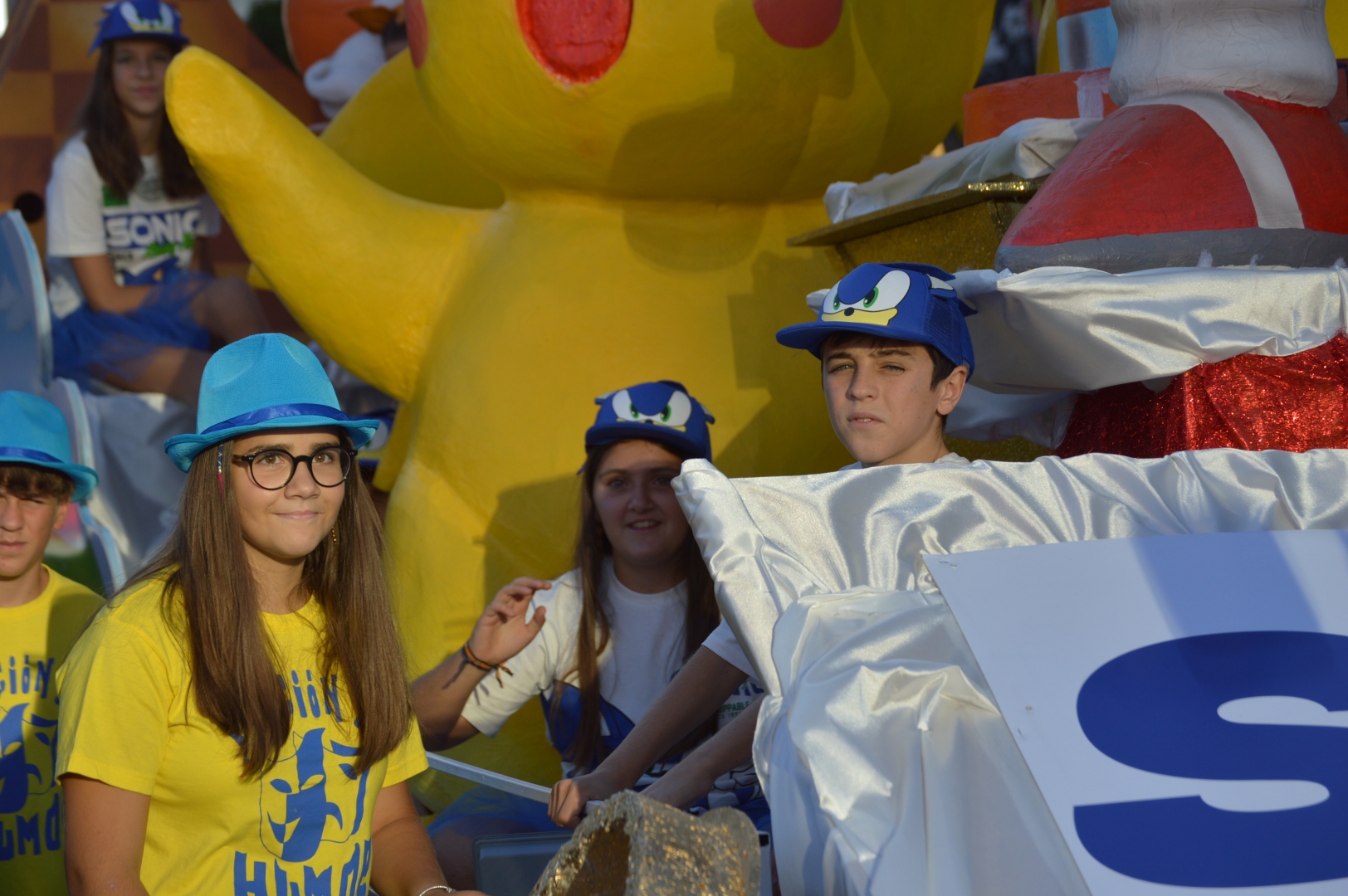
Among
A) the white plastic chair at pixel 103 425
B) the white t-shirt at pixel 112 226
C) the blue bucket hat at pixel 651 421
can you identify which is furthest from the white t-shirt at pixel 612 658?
the white t-shirt at pixel 112 226

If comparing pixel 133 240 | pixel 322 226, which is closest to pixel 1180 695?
pixel 322 226

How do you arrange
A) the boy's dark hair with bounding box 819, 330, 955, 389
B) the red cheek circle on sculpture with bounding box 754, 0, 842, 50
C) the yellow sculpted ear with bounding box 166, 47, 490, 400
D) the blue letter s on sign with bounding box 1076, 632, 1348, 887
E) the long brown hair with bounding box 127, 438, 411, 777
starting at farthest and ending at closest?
the yellow sculpted ear with bounding box 166, 47, 490, 400, the red cheek circle on sculpture with bounding box 754, 0, 842, 50, the boy's dark hair with bounding box 819, 330, 955, 389, the long brown hair with bounding box 127, 438, 411, 777, the blue letter s on sign with bounding box 1076, 632, 1348, 887

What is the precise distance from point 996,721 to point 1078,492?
13.8 inches

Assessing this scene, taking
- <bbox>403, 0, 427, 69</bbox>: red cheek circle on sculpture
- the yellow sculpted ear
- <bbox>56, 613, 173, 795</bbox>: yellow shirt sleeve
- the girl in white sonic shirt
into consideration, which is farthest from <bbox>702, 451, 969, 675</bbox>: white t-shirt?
the girl in white sonic shirt

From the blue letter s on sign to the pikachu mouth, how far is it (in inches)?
23.1

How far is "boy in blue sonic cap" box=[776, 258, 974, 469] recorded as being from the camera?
5.57ft

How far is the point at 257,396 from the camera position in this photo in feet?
4.40

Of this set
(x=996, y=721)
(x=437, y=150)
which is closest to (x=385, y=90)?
(x=437, y=150)

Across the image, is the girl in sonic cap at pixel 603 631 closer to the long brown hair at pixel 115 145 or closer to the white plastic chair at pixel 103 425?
the white plastic chair at pixel 103 425

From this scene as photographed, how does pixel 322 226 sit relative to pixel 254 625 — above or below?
above

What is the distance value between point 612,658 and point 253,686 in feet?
2.91

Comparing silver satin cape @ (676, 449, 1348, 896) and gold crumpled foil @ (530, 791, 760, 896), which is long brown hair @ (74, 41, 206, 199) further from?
gold crumpled foil @ (530, 791, 760, 896)

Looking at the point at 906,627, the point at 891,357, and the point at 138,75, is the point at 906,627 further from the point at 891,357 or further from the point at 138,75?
the point at 138,75

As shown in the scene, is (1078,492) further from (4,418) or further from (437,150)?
(437,150)
